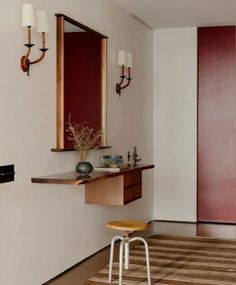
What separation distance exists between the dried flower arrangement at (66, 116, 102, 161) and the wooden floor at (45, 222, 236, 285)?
2.97 feet

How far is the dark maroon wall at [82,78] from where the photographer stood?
4.07m

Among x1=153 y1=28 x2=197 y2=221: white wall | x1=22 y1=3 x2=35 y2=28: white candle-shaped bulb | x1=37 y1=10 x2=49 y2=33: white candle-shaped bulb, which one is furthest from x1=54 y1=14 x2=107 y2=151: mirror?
x1=153 y1=28 x2=197 y2=221: white wall

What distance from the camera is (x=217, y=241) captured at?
206 inches

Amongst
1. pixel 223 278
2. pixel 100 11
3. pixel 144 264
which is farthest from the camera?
pixel 100 11

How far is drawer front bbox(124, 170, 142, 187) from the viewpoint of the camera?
4.47 metres

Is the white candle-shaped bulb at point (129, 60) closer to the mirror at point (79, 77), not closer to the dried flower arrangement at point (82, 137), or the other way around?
the mirror at point (79, 77)

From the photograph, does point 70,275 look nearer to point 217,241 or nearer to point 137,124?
point 217,241

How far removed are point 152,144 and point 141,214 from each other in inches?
37.5

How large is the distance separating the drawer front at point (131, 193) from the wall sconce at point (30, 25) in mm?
1489

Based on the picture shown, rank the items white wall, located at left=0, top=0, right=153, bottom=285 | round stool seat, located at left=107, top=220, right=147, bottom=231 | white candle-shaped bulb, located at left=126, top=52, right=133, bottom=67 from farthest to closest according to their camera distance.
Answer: white candle-shaped bulb, located at left=126, top=52, right=133, bottom=67 < round stool seat, located at left=107, top=220, right=147, bottom=231 < white wall, located at left=0, top=0, right=153, bottom=285

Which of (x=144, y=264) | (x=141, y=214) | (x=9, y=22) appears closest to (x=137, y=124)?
(x=141, y=214)

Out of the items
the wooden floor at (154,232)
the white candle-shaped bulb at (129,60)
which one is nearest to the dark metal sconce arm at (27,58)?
the wooden floor at (154,232)

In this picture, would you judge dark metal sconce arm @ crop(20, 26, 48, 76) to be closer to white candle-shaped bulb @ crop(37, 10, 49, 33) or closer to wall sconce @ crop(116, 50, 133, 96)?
white candle-shaped bulb @ crop(37, 10, 49, 33)

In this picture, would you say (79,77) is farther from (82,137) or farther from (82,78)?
(82,137)
